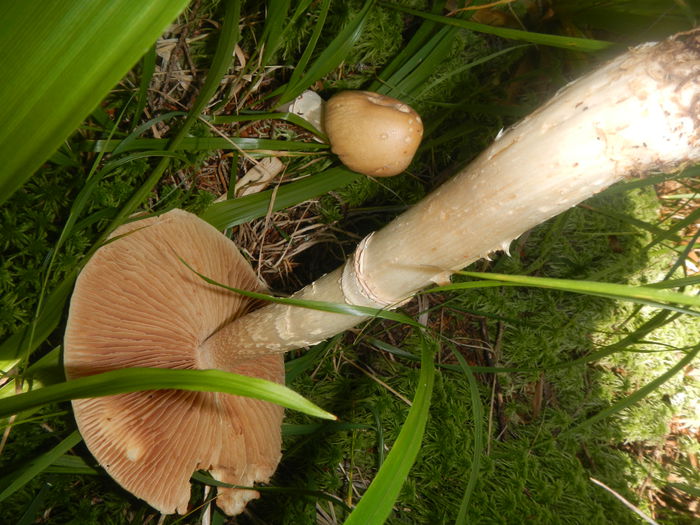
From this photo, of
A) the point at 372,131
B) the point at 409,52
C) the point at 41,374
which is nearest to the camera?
the point at 41,374

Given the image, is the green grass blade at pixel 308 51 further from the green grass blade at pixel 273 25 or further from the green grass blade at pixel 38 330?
the green grass blade at pixel 38 330

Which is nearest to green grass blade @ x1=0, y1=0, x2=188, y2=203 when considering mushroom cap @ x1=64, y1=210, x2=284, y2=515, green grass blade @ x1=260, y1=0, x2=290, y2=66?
mushroom cap @ x1=64, y1=210, x2=284, y2=515

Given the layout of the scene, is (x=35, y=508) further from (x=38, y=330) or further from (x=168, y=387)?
(x=168, y=387)

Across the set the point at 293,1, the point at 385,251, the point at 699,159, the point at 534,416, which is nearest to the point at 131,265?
the point at 385,251

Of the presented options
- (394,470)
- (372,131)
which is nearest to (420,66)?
(372,131)

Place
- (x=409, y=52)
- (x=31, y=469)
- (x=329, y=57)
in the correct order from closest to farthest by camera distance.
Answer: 1. (x=31, y=469)
2. (x=329, y=57)
3. (x=409, y=52)

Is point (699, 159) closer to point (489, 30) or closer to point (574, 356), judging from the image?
point (489, 30)
